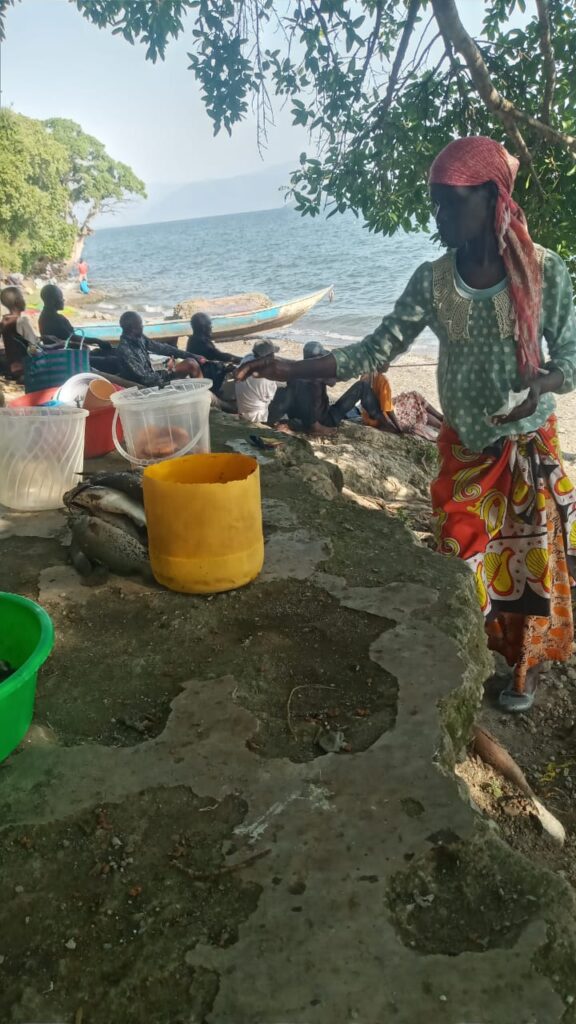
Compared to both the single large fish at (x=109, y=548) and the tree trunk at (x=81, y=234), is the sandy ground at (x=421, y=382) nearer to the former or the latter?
the single large fish at (x=109, y=548)

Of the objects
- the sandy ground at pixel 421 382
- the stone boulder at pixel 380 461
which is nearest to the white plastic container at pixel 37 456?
the stone boulder at pixel 380 461

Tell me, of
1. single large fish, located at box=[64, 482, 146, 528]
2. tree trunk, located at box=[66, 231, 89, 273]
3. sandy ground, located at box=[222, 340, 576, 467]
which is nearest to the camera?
single large fish, located at box=[64, 482, 146, 528]

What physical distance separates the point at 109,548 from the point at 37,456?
3.18 ft

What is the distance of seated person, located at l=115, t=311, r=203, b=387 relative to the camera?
7516 mm

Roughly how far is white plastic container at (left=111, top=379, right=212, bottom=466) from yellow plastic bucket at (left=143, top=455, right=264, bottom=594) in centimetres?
68

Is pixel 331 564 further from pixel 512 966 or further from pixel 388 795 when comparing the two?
pixel 512 966

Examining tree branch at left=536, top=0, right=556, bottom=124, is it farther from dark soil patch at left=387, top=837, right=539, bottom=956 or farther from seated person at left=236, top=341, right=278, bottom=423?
dark soil patch at left=387, top=837, right=539, bottom=956

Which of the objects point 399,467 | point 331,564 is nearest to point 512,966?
point 331,564

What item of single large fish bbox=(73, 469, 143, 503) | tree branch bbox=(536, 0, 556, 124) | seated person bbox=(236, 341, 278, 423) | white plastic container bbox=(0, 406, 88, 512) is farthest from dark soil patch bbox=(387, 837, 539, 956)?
seated person bbox=(236, 341, 278, 423)

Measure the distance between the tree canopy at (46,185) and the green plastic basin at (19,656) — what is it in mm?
22766

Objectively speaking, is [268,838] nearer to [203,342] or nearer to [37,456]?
[37,456]

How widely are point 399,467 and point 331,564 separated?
456 cm

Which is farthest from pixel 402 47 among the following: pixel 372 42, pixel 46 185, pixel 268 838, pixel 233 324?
Result: pixel 46 185

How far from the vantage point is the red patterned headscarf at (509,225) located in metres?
2.29
